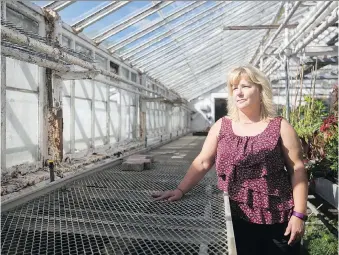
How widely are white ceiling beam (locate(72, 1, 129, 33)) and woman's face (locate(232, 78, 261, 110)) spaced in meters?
3.40

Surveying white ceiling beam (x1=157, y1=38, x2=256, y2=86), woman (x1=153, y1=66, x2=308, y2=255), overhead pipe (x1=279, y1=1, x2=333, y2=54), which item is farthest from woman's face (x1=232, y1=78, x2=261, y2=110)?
white ceiling beam (x1=157, y1=38, x2=256, y2=86)

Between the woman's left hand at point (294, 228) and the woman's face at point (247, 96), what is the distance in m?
0.57

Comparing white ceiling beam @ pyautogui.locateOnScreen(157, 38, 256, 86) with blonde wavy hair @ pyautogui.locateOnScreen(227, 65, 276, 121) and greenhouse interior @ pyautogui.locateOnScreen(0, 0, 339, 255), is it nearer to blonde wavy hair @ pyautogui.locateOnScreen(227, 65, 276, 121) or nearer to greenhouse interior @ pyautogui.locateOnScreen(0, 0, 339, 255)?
greenhouse interior @ pyautogui.locateOnScreen(0, 0, 339, 255)

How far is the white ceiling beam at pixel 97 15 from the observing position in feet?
14.7

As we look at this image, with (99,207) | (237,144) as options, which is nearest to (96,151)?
(99,207)

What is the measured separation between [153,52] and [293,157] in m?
6.37

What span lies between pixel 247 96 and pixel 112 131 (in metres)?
5.77

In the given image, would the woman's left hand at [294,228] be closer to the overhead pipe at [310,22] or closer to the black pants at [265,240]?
the black pants at [265,240]

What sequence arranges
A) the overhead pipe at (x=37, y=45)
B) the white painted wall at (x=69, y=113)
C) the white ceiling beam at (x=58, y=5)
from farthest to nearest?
the white ceiling beam at (x=58, y=5), the white painted wall at (x=69, y=113), the overhead pipe at (x=37, y=45)

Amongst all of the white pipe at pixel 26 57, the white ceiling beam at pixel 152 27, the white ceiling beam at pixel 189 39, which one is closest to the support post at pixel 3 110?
the white pipe at pixel 26 57

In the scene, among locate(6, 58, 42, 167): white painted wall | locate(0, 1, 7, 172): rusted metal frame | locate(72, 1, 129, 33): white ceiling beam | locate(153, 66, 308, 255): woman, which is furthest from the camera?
locate(72, 1, 129, 33): white ceiling beam

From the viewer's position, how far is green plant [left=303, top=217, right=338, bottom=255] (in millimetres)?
3410

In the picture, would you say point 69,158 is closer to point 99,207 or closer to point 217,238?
point 99,207

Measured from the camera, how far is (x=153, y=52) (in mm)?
7473
